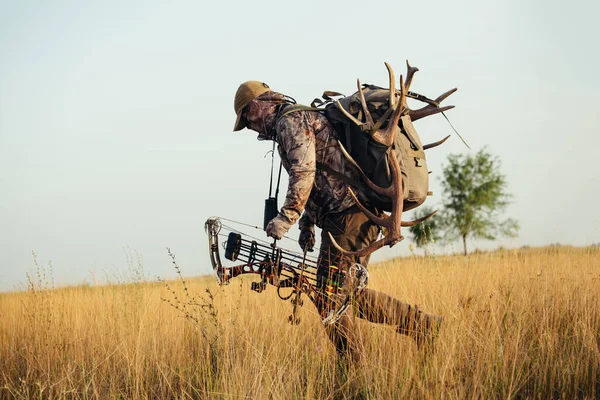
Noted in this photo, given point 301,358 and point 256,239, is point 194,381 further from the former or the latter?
point 256,239

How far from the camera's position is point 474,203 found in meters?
34.4

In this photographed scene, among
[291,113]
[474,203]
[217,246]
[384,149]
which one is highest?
[474,203]

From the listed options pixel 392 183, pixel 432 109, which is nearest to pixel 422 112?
pixel 432 109

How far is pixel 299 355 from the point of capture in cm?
515

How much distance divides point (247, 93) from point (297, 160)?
0.78 meters

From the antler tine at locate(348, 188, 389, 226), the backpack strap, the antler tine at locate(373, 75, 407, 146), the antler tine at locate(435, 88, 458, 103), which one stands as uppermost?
the antler tine at locate(435, 88, 458, 103)

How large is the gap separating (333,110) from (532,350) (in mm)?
2589

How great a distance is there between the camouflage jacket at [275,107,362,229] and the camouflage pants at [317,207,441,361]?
0.14m

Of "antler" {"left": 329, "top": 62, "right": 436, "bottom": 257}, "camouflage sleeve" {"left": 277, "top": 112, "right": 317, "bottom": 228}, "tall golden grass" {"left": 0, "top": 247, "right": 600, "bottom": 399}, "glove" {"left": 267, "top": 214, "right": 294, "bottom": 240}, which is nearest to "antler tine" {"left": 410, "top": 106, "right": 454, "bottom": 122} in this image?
"antler" {"left": 329, "top": 62, "right": 436, "bottom": 257}

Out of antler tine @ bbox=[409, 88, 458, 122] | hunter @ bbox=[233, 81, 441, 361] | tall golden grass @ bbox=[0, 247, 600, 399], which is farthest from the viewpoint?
antler tine @ bbox=[409, 88, 458, 122]

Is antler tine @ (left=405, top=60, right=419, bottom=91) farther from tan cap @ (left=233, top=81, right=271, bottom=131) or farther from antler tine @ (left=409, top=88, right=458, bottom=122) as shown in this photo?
tan cap @ (left=233, top=81, right=271, bottom=131)

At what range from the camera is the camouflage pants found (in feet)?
14.4

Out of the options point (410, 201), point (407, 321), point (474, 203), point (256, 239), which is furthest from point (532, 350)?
point (474, 203)

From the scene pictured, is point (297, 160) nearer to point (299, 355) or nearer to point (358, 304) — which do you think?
point (358, 304)
